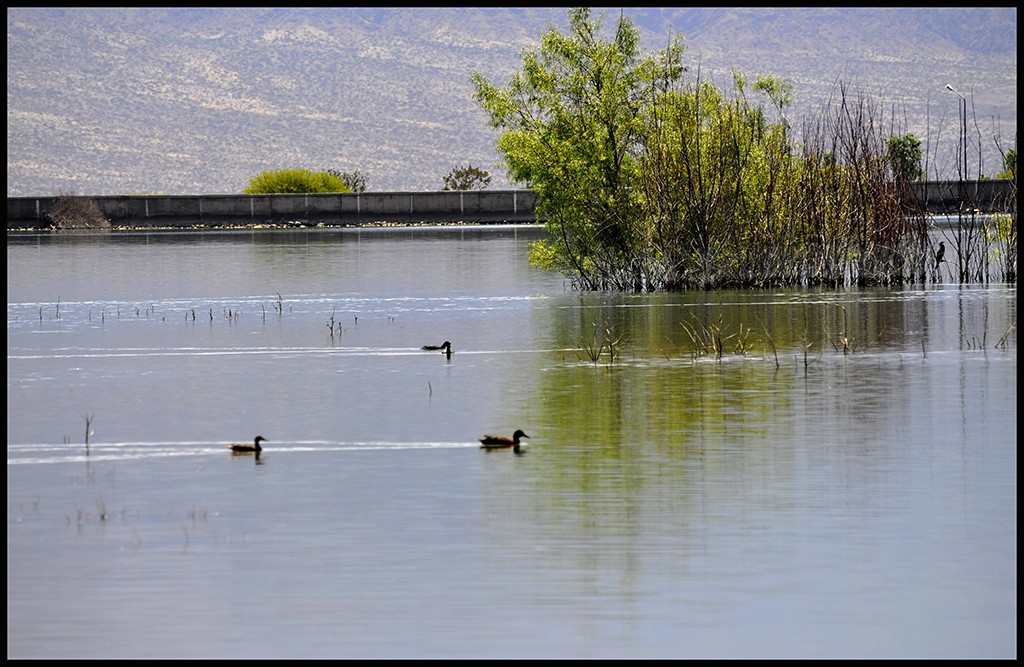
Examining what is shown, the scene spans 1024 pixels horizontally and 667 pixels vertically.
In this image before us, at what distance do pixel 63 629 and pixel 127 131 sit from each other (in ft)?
516

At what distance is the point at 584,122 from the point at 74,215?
62862 mm

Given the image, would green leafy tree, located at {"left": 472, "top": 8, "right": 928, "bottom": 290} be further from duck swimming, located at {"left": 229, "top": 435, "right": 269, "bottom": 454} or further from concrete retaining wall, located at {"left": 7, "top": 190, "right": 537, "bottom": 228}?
concrete retaining wall, located at {"left": 7, "top": 190, "right": 537, "bottom": 228}

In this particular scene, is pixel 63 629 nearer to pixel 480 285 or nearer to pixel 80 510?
pixel 80 510

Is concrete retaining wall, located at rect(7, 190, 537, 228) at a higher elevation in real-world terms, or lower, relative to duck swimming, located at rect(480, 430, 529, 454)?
higher

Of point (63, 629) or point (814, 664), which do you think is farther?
point (63, 629)

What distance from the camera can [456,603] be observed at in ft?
31.3

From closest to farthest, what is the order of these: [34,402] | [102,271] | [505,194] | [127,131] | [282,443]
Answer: [282,443]
[34,402]
[102,271]
[505,194]
[127,131]

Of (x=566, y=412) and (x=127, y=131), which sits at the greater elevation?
(x=127, y=131)

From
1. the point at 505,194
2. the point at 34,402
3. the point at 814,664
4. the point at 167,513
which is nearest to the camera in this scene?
the point at 814,664

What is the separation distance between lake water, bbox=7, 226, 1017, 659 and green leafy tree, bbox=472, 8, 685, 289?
887 cm

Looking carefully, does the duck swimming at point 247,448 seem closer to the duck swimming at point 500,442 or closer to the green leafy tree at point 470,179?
the duck swimming at point 500,442

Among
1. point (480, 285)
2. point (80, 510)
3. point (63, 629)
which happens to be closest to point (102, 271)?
point (480, 285)

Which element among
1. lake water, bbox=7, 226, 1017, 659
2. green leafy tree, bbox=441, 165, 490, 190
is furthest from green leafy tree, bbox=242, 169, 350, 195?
lake water, bbox=7, 226, 1017, 659

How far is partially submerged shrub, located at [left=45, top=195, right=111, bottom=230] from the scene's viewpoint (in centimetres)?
9356
